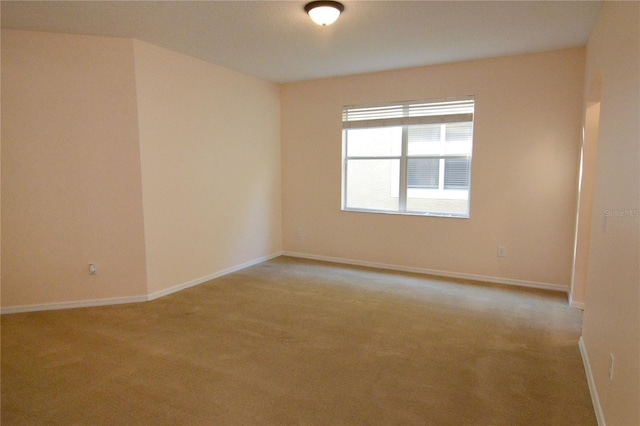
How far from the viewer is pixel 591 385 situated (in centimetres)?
227

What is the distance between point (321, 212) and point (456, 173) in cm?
200

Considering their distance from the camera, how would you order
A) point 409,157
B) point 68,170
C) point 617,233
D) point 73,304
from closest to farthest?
point 617,233 < point 68,170 < point 73,304 < point 409,157

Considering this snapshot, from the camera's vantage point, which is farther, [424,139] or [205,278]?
[424,139]

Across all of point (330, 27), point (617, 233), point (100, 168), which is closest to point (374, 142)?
point (330, 27)

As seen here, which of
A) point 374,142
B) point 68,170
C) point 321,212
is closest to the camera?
point 68,170

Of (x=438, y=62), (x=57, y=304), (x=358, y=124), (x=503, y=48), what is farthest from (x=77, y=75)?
(x=503, y=48)

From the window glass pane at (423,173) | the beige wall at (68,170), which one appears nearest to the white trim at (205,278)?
the beige wall at (68,170)

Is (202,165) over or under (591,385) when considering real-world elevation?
over

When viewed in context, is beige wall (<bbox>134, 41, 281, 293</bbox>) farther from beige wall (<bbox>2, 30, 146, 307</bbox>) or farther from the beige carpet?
the beige carpet

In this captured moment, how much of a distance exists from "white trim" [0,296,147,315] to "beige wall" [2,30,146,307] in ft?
0.15

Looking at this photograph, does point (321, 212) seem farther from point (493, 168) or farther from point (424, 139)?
point (493, 168)

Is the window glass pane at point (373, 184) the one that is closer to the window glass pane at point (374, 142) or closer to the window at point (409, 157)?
the window at point (409, 157)

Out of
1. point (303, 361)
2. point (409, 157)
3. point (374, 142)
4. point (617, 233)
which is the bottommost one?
point (303, 361)

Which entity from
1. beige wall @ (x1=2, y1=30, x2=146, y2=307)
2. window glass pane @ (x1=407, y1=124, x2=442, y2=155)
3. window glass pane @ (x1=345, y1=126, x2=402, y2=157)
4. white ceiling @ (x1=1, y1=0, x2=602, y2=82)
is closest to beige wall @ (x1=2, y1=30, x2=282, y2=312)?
beige wall @ (x1=2, y1=30, x2=146, y2=307)
